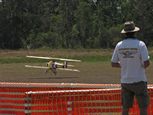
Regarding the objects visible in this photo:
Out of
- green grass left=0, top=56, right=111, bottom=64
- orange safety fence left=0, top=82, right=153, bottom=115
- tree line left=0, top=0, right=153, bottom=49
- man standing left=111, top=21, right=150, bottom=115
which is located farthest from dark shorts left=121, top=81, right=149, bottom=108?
tree line left=0, top=0, right=153, bottom=49

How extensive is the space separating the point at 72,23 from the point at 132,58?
3299 inches

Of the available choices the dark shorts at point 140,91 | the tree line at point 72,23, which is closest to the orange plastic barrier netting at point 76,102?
the dark shorts at point 140,91

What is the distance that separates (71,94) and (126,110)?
1928 mm

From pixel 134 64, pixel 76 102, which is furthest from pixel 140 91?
pixel 76 102

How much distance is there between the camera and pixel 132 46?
854 centimetres

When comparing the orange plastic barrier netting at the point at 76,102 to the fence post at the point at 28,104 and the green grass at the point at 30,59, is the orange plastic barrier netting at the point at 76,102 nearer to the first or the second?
the fence post at the point at 28,104

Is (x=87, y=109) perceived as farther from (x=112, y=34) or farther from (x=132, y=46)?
(x=112, y=34)

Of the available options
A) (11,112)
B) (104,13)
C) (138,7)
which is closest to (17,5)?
(104,13)

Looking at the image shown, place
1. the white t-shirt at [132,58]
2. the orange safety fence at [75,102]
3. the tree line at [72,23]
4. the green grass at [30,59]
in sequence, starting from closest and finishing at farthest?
1. the white t-shirt at [132,58]
2. the orange safety fence at [75,102]
3. the green grass at [30,59]
4. the tree line at [72,23]

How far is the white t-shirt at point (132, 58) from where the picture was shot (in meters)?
8.52

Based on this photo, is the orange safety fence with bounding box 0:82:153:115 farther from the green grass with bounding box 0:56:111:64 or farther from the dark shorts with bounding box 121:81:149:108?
the green grass with bounding box 0:56:111:64

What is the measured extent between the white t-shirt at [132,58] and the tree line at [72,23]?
71429 millimetres

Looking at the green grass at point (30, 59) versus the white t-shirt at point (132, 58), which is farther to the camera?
the green grass at point (30, 59)

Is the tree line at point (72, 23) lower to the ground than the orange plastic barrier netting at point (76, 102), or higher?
lower
